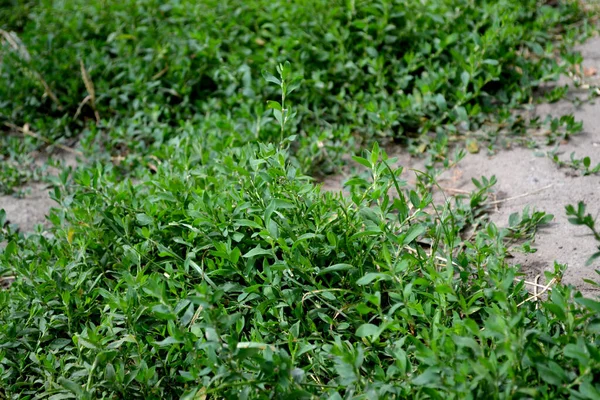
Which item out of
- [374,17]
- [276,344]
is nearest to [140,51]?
[374,17]

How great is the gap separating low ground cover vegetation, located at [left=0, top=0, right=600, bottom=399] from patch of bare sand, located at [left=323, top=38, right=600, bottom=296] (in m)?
0.09

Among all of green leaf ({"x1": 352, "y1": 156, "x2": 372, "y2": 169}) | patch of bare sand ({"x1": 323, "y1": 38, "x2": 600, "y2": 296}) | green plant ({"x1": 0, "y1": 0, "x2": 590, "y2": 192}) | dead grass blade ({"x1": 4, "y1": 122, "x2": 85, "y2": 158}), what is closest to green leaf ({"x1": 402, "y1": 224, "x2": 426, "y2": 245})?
green leaf ({"x1": 352, "y1": 156, "x2": 372, "y2": 169})

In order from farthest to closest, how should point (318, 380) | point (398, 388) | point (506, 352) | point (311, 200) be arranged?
point (311, 200) < point (318, 380) < point (398, 388) < point (506, 352)

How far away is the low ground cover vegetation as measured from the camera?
2307 millimetres

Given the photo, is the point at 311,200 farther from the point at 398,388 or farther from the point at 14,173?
the point at 14,173

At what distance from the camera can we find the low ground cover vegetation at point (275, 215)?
231 centimetres

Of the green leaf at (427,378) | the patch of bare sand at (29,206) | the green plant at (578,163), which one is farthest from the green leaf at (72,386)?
the green plant at (578,163)

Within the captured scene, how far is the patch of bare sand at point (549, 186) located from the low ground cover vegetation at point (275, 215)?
89 mm

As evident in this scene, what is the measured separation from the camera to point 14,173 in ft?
14.2

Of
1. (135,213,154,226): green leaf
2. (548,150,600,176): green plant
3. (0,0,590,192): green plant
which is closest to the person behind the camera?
(135,213,154,226): green leaf

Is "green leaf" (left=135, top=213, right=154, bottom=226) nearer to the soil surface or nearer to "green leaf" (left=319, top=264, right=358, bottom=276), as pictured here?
"green leaf" (left=319, top=264, right=358, bottom=276)

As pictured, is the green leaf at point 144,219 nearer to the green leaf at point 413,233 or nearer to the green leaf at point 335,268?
the green leaf at point 335,268

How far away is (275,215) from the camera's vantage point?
2.84 m

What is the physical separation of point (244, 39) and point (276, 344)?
272cm
